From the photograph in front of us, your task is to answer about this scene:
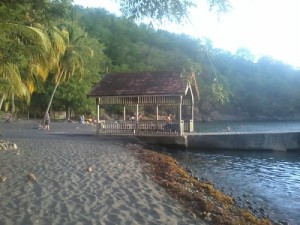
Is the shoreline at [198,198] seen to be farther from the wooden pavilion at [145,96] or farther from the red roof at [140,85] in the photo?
the red roof at [140,85]

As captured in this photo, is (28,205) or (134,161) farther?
(134,161)

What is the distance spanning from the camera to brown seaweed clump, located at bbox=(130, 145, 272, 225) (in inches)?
332

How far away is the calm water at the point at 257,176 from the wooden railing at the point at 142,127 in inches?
81.3

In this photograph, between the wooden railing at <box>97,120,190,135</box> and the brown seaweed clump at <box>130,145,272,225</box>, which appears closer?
the brown seaweed clump at <box>130,145,272,225</box>

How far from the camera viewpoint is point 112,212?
26.6 feet

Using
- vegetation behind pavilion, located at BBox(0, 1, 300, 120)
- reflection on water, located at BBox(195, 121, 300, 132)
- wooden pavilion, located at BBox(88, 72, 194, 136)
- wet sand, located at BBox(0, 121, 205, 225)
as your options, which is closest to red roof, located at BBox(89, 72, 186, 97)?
wooden pavilion, located at BBox(88, 72, 194, 136)

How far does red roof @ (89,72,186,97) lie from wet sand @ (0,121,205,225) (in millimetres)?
10265

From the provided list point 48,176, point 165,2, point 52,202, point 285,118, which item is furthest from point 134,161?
point 285,118

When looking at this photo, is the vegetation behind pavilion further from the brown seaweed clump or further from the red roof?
the brown seaweed clump

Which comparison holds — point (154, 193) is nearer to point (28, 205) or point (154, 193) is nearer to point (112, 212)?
point (112, 212)

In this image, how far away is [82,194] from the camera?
9.61m

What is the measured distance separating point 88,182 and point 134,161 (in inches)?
204

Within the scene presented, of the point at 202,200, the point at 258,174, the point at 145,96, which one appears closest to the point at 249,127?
the point at 145,96

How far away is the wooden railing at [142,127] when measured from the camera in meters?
25.5
